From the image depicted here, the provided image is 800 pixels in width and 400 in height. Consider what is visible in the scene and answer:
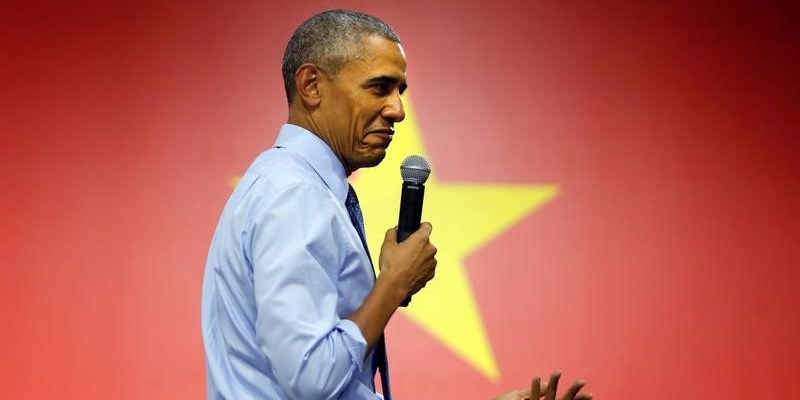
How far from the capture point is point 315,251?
1.00m

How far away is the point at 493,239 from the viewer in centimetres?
284

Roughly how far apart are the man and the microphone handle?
0.6 inches

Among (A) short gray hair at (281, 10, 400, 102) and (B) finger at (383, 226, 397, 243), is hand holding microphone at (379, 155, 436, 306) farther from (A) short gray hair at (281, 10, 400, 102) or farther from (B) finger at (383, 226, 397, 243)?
(A) short gray hair at (281, 10, 400, 102)

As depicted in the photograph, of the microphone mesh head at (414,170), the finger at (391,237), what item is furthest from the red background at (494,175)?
the finger at (391,237)

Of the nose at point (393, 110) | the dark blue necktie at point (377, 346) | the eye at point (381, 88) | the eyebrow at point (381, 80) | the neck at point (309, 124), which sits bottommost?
the dark blue necktie at point (377, 346)

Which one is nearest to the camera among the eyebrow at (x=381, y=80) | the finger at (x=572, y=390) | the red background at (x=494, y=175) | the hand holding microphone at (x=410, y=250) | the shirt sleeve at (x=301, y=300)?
the shirt sleeve at (x=301, y=300)

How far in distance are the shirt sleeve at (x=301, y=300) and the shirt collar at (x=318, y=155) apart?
134 mm

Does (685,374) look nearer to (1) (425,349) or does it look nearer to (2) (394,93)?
(1) (425,349)

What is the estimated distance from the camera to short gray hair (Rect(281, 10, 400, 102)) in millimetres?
1198

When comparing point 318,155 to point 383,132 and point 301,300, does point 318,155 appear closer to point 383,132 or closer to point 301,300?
point 383,132

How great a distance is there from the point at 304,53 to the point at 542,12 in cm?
180

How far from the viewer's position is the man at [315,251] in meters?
0.98

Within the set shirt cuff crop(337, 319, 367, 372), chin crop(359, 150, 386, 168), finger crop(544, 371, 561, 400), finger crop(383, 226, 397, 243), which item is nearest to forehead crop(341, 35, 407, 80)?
chin crop(359, 150, 386, 168)

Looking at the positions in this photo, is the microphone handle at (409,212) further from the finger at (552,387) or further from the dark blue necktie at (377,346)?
the finger at (552,387)
